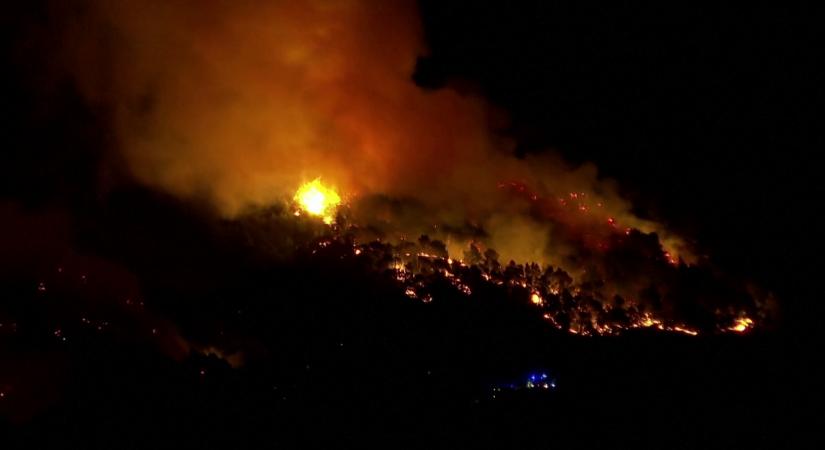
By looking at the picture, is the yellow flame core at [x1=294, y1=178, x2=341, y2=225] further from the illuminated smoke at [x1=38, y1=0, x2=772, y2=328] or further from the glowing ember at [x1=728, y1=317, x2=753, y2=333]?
the glowing ember at [x1=728, y1=317, x2=753, y2=333]

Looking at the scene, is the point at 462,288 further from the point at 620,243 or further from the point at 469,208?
the point at 620,243

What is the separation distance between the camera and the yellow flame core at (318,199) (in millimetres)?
11158

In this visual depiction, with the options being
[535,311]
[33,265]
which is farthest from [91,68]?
[535,311]

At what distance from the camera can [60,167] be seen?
11.4 m

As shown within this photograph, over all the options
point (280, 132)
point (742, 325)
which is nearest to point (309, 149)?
point (280, 132)

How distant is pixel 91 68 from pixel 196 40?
76.8 inches

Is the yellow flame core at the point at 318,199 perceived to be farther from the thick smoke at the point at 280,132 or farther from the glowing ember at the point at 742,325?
the glowing ember at the point at 742,325

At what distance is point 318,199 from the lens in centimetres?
1149

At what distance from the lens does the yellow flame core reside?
1116cm

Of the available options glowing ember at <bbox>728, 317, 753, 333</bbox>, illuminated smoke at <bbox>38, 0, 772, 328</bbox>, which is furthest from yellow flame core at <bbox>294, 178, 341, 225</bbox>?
glowing ember at <bbox>728, 317, 753, 333</bbox>

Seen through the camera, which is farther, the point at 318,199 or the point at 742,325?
the point at 318,199

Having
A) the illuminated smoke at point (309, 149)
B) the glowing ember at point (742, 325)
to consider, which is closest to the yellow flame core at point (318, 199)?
the illuminated smoke at point (309, 149)

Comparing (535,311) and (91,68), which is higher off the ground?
(91,68)

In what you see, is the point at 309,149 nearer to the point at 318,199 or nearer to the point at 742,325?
the point at 318,199
